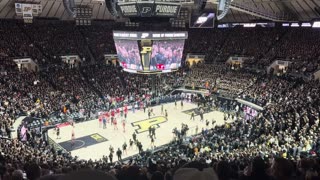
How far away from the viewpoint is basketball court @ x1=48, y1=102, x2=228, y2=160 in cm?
2275

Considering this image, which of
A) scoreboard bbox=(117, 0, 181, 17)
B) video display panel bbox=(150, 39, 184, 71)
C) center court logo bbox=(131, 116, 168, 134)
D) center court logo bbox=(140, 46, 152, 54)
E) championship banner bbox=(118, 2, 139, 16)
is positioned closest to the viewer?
scoreboard bbox=(117, 0, 181, 17)

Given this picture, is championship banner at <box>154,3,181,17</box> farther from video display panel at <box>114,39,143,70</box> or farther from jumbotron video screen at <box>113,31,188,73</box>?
video display panel at <box>114,39,143,70</box>

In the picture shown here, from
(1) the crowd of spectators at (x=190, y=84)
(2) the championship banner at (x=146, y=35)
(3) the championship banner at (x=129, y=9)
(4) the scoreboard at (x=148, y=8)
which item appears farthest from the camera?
(2) the championship banner at (x=146, y=35)

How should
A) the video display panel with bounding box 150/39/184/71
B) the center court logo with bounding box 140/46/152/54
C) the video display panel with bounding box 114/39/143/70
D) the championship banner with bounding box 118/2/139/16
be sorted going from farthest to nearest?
the video display panel with bounding box 150/39/184/71 < the video display panel with bounding box 114/39/143/70 < the center court logo with bounding box 140/46/152/54 < the championship banner with bounding box 118/2/139/16

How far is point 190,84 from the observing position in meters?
39.6

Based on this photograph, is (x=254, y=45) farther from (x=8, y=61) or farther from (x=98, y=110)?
(x=8, y=61)

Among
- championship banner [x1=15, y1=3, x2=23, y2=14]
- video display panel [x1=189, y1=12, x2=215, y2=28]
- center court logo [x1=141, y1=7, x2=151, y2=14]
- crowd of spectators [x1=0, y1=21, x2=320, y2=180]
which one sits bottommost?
crowd of spectators [x1=0, y1=21, x2=320, y2=180]

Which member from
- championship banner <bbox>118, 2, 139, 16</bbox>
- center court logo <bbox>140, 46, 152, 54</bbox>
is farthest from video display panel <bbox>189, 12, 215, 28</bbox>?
championship banner <bbox>118, 2, 139, 16</bbox>

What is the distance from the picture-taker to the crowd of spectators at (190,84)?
17219mm

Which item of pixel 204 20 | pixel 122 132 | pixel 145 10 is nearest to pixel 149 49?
pixel 145 10

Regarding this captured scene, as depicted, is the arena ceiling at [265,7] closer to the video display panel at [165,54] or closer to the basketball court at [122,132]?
the video display panel at [165,54]

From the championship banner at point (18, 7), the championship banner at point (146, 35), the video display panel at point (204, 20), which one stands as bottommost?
the championship banner at point (146, 35)

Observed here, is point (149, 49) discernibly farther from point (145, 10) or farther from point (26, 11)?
point (26, 11)

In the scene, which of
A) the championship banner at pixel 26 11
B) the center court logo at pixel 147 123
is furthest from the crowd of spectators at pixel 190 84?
the championship banner at pixel 26 11
